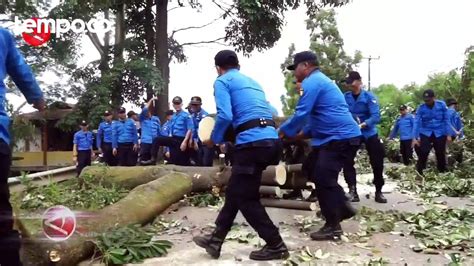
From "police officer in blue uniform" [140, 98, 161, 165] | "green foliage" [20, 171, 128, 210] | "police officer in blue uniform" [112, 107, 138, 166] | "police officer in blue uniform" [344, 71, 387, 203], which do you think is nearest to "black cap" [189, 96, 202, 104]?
"police officer in blue uniform" [140, 98, 161, 165]

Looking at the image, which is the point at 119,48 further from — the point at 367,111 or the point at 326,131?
the point at 326,131

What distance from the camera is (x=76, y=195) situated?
6.89 m

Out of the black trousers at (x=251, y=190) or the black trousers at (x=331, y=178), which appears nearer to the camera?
the black trousers at (x=251, y=190)

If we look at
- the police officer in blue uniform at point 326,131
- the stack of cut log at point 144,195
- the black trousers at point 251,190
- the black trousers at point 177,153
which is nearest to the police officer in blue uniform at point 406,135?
the black trousers at point 177,153

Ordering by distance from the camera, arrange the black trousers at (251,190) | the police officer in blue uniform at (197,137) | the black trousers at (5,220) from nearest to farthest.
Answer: the black trousers at (5,220), the black trousers at (251,190), the police officer in blue uniform at (197,137)

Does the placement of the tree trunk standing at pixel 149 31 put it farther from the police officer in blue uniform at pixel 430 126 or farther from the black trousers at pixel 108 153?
the police officer in blue uniform at pixel 430 126

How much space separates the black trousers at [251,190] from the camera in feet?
14.0

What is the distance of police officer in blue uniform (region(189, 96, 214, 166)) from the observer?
390 inches

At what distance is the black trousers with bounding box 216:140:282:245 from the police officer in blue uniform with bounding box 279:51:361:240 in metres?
0.71

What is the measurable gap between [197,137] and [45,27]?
20.0 feet

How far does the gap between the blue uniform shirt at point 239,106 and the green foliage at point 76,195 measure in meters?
2.55

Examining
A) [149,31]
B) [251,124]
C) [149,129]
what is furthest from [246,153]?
[149,31]

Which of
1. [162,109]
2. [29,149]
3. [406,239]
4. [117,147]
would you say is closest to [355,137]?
[406,239]

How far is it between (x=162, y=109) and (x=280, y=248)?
1162 cm
